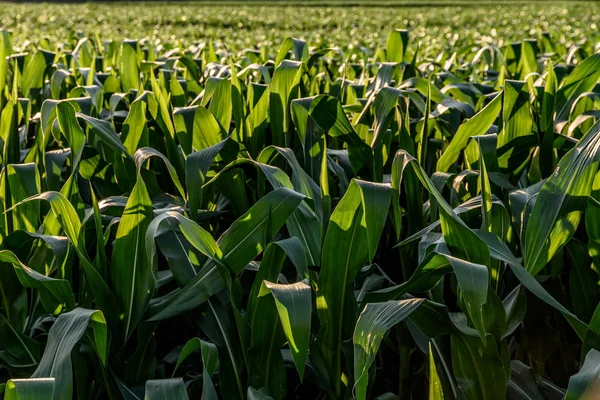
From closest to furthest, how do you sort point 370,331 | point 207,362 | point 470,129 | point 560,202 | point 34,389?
1. point 34,389
2. point 370,331
3. point 207,362
4. point 560,202
5. point 470,129

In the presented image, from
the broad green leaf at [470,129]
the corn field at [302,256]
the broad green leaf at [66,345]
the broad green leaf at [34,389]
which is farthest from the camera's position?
the broad green leaf at [470,129]

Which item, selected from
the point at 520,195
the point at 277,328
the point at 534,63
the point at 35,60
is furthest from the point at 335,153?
the point at 534,63

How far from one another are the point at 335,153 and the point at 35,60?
1508mm

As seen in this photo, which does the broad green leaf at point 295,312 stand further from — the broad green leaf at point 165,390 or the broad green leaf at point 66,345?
the broad green leaf at point 66,345

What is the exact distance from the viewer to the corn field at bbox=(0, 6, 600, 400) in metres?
1.36

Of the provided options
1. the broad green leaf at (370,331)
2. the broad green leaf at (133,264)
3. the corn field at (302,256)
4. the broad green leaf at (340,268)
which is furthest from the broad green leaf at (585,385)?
the broad green leaf at (133,264)

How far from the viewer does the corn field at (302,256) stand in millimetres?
1355

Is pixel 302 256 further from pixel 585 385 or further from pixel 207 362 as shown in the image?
pixel 585 385

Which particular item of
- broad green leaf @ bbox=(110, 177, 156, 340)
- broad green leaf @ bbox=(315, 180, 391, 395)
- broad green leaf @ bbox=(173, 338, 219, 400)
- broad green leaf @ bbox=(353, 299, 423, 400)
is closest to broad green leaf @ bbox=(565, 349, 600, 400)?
broad green leaf @ bbox=(353, 299, 423, 400)

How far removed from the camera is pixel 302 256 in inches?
52.9

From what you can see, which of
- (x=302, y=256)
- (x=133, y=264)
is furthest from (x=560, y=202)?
(x=133, y=264)

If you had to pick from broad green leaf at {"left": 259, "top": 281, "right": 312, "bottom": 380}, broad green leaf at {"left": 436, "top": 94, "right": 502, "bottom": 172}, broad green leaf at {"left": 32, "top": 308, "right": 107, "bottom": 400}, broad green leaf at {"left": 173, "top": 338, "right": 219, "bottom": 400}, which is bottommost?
broad green leaf at {"left": 173, "top": 338, "right": 219, "bottom": 400}

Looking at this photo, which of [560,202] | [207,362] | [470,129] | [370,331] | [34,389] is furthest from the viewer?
[470,129]

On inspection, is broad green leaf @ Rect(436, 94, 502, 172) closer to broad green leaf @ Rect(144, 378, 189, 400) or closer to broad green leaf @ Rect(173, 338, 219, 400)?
broad green leaf @ Rect(173, 338, 219, 400)
